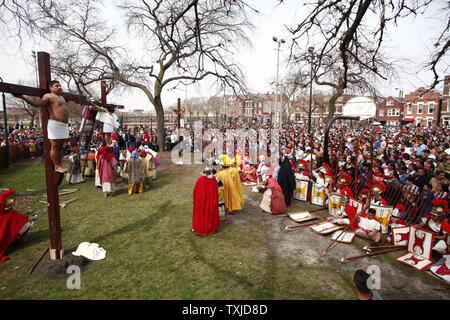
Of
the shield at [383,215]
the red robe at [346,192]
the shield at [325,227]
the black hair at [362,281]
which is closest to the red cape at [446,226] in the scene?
the shield at [383,215]

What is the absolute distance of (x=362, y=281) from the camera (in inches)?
99.7

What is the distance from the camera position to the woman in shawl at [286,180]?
8.29 metres

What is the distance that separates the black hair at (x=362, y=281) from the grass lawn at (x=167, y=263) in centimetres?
159

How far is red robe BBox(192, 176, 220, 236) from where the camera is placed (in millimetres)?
6066

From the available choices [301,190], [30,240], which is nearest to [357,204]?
[301,190]

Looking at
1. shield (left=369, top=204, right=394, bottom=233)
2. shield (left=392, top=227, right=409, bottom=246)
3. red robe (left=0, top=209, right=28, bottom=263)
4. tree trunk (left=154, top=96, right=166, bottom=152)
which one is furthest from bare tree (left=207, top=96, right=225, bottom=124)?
shield (left=392, top=227, right=409, bottom=246)

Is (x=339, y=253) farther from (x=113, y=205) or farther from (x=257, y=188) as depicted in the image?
(x=113, y=205)

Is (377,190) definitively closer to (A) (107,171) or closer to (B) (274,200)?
(B) (274,200)

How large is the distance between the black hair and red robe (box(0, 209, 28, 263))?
631cm

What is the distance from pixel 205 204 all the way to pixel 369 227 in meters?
4.03

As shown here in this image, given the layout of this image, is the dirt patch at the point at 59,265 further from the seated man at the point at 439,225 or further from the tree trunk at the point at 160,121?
the tree trunk at the point at 160,121

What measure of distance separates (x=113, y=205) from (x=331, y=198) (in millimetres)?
7101

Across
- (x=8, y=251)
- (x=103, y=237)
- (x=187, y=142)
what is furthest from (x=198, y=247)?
(x=187, y=142)

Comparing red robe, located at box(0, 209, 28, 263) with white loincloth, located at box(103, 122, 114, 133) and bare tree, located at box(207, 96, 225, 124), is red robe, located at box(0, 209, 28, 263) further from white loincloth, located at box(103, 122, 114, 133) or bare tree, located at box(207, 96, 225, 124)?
bare tree, located at box(207, 96, 225, 124)
